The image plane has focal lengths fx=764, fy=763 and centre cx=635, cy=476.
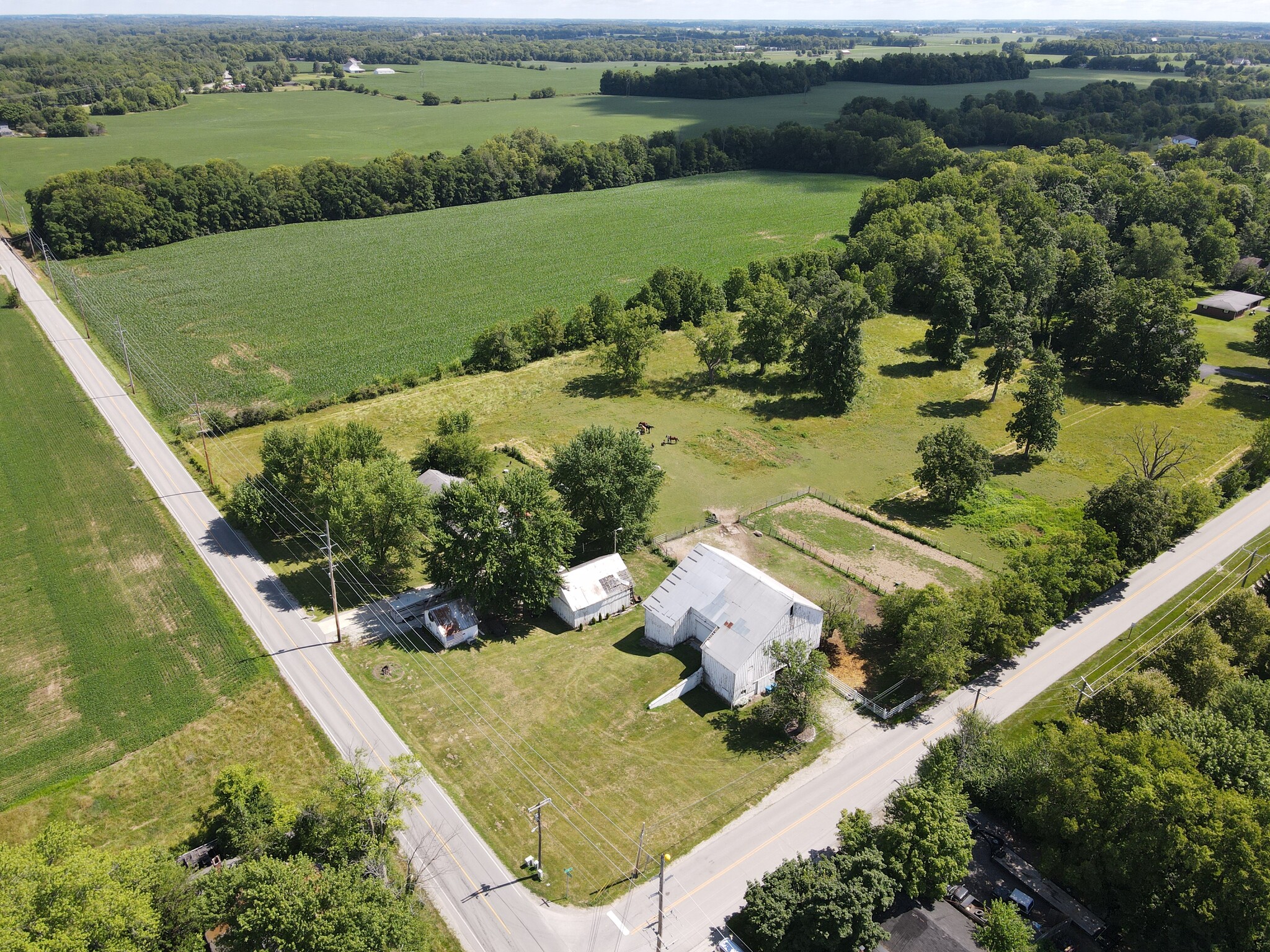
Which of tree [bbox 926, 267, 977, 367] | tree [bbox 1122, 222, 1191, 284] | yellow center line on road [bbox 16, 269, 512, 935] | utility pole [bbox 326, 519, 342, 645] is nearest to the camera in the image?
yellow center line on road [bbox 16, 269, 512, 935]

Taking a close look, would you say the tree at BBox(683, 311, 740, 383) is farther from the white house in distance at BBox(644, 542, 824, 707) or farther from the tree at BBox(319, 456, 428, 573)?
the tree at BBox(319, 456, 428, 573)

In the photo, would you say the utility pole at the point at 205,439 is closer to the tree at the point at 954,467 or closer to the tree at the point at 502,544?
the tree at the point at 502,544

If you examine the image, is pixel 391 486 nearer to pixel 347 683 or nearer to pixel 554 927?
pixel 347 683

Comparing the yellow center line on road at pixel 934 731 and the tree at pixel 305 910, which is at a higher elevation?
the tree at pixel 305 910

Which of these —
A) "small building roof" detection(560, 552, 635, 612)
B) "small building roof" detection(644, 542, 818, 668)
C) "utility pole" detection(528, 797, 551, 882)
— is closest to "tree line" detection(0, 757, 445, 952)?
"utility pole" detection(528, 797, 551, 882)

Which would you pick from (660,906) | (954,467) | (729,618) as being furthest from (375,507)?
(954,467)

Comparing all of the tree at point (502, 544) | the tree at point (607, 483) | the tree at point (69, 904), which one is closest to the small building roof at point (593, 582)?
the tree at point (502, 544)

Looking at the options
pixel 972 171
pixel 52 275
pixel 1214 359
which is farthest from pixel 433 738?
A: pixel 972 171
